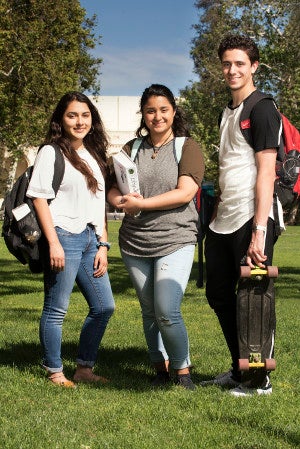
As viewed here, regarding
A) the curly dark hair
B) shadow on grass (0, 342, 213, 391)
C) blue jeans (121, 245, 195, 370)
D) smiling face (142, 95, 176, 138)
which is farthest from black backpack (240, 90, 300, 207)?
shadow on grass (0, 342, 213, 391)

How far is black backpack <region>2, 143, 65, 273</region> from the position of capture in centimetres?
546

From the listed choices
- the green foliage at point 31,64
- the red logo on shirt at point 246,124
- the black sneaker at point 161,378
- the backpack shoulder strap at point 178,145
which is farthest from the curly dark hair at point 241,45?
the green foliage at point 31,64

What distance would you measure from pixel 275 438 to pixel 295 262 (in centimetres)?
1654

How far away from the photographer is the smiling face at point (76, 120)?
5.71 m

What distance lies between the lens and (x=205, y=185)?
576 cm

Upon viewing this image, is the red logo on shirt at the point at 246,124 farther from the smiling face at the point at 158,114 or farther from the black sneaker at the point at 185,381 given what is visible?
the black sneaker at the point at 185,381

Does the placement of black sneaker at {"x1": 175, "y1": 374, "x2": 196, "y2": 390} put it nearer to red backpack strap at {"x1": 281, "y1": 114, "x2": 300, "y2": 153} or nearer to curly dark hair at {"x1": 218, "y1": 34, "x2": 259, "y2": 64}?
red backpack strap at {"x1": 281, "y1": 114, "x2": 300, "y2": 153}

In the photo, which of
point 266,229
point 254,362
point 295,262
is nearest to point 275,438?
point 254,362

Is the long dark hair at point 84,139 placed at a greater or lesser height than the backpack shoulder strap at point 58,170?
greater

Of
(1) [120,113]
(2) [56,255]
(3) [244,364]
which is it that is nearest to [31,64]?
(2) [56,255]

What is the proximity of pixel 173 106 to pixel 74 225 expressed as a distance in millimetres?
1034

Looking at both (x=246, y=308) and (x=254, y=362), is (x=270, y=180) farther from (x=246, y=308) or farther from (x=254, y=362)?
(x=254, y=362)

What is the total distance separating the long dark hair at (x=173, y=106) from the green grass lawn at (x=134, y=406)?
1734 mm

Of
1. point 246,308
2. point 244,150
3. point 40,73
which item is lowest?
point 246,308
